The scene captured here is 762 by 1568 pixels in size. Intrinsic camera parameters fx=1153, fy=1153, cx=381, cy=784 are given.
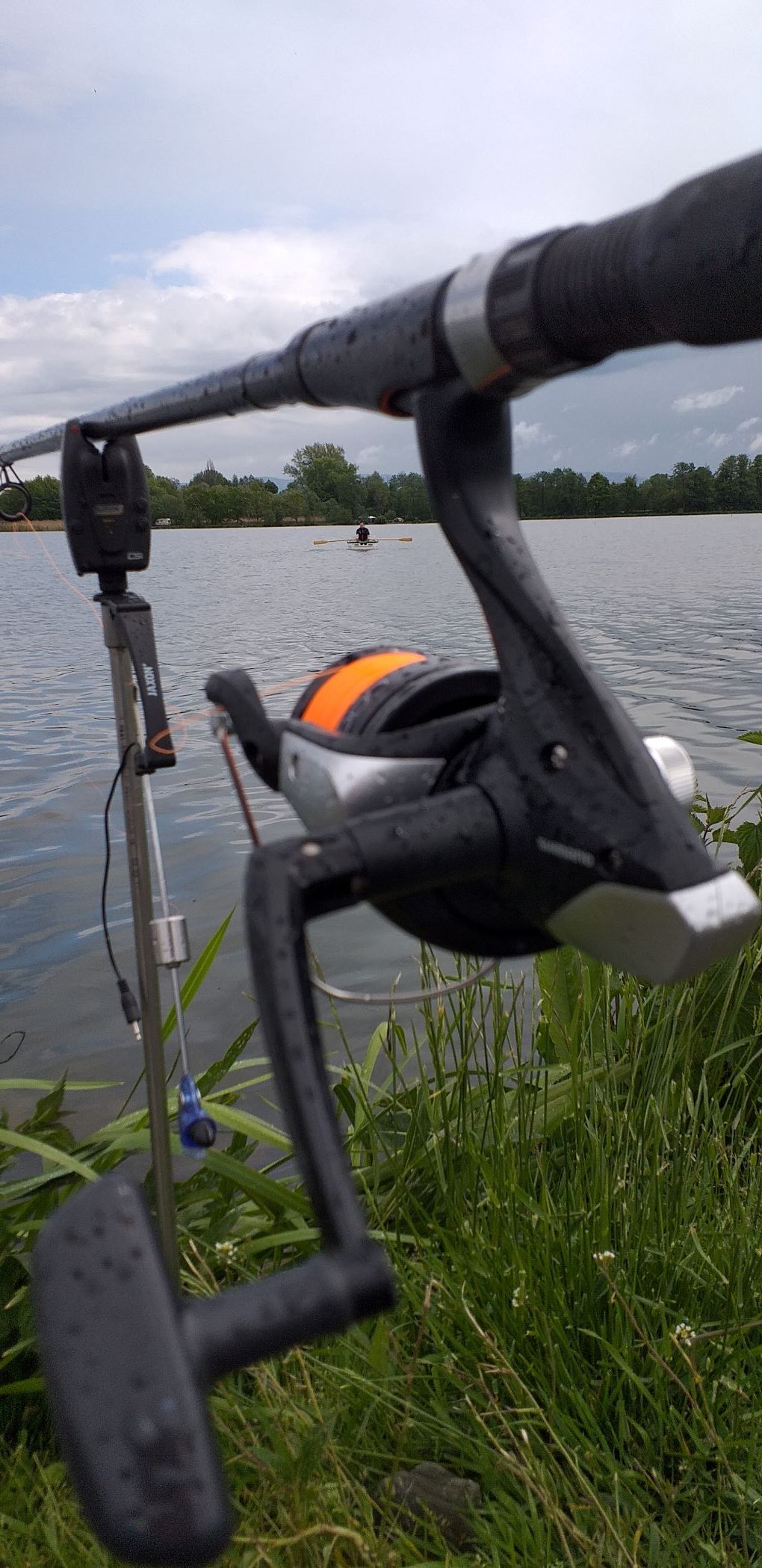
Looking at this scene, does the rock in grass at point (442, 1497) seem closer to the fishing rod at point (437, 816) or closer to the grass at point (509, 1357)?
the grass at point (509, 1357)

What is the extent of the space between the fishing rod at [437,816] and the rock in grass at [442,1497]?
6.24 feet

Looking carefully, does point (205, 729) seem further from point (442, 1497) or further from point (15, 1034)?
point (442, 1497)

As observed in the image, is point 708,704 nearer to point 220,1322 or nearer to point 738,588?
point 220,1322

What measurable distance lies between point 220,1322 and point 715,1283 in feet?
7.42

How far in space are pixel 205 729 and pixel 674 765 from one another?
1167cm

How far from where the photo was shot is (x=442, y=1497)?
2.37m

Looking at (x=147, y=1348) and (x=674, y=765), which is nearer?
(x=147, y=1348)

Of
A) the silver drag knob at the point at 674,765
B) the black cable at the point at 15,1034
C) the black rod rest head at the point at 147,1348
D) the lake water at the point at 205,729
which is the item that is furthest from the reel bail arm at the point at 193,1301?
the black cable at the point at 15,1034

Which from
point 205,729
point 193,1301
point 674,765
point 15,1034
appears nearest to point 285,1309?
point 193,1301

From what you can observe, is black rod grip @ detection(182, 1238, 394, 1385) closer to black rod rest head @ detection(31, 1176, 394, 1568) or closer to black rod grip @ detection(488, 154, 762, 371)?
black rod rest head @ detection(31, 1176, 394, 1568)

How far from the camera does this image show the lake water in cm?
680

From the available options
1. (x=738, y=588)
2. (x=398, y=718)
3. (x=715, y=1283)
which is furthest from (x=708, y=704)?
(x=738, y=588)

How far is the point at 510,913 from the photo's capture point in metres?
0.93

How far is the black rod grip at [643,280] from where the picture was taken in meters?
0.67
